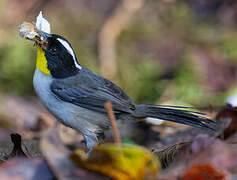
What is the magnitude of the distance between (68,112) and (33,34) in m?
0.83

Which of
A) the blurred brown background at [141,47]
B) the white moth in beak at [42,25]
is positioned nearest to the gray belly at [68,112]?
the white moth in beak at [42,25]

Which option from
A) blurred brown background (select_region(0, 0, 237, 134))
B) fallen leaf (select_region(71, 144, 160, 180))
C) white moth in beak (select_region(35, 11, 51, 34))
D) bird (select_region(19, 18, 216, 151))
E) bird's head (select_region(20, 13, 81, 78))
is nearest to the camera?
fallen leaf (select_region(71, 144, 160, 180))

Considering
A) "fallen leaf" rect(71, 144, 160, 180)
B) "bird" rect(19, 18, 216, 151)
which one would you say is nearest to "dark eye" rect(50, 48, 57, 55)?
"bird" rect(19, 18, 216, 151)

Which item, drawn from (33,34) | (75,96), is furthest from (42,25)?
(75,96)

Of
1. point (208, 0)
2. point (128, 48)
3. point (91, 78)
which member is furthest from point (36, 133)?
point (208, 0)

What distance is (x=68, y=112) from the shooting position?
3787 mm

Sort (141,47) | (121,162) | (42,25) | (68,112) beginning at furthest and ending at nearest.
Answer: (141,47) → (68,112) → (42,25) → (121,162)

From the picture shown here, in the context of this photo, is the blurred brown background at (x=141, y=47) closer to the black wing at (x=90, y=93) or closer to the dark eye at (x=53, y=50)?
the black wing at (x=90, y=93)

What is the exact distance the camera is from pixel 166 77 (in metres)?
7.42

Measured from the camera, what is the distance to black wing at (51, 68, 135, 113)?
3.87 meters

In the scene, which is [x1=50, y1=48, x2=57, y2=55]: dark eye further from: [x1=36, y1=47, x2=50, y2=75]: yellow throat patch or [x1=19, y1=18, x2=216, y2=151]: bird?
[x1=36, y1=47, x2=50, y2=75]: yellow throat patch

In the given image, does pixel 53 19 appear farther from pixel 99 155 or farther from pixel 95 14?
pixel 99 155

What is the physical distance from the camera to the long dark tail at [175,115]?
10.9 ft

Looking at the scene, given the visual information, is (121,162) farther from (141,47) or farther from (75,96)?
(141,47)
